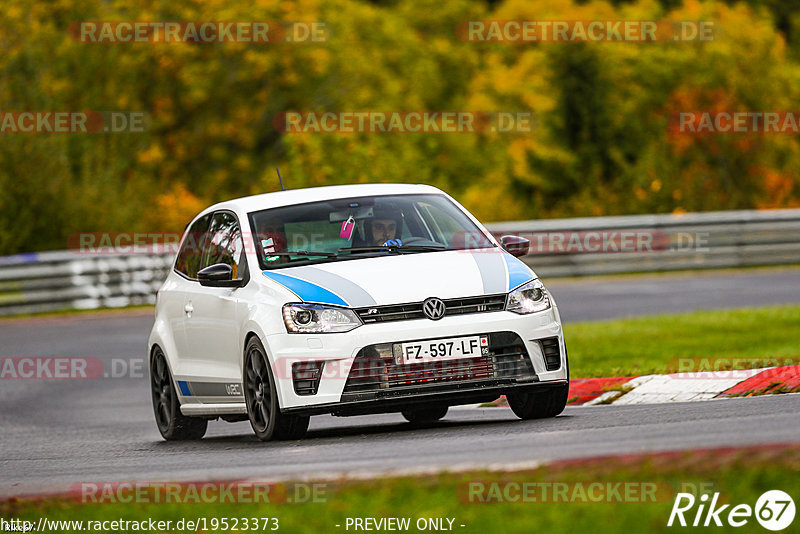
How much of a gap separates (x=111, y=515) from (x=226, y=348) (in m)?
3.86

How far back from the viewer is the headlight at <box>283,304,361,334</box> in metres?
9.76

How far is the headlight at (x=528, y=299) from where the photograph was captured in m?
10.0

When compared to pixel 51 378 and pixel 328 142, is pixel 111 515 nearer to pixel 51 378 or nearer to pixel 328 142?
pixel 51 378

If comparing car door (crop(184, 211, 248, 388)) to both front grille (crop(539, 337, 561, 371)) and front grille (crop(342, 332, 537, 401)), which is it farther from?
front grille (crop(539, 337, 561, 371))

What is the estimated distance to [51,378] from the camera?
718 inches

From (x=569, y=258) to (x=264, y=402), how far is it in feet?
63.8

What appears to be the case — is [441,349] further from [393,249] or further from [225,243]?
[225,243]

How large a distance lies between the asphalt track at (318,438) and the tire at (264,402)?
0.38 feet

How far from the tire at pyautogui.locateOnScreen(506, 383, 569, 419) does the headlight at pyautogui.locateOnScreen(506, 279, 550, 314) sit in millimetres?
579

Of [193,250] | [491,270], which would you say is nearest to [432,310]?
[491,270]

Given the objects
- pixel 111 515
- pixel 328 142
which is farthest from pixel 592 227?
pixel 111 515

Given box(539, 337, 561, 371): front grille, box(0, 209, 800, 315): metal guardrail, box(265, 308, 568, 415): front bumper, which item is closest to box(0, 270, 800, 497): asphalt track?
box(265, 308, 568, 415): front bumper

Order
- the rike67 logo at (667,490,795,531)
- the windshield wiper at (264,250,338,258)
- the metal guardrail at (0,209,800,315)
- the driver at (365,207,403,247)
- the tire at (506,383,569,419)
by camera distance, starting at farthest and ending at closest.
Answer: the metal guardrail at (0,209,800,315), the driver at (365,207,403,247), the windshield wiper at (264,250,338,258), the tire at (506,383,569,419), the rike67 logo at (667,490,795,531)

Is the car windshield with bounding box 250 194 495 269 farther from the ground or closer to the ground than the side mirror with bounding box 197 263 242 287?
farther from the ground
